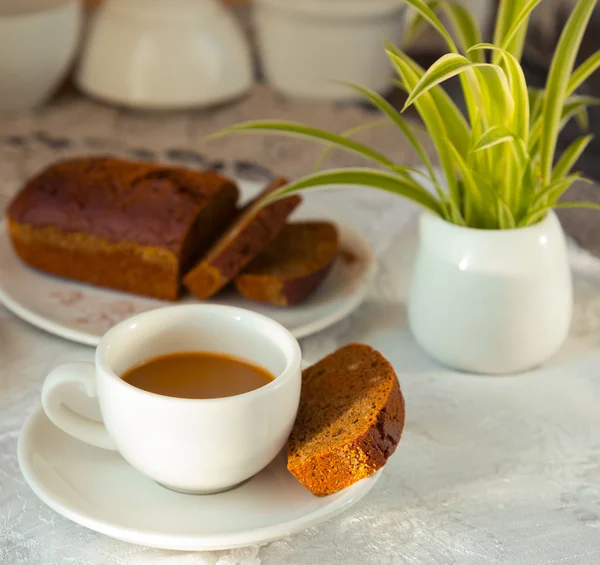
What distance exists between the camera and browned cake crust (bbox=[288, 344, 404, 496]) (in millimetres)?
615

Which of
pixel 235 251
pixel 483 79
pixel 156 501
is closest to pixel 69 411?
pixel 156 501

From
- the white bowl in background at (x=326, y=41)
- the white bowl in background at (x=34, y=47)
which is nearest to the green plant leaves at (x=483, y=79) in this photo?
the white bowl in background at (x=326, y=41)

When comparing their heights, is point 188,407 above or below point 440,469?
above

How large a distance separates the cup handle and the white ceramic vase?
0.34 m

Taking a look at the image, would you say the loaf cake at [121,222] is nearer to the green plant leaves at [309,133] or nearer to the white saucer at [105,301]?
the white saucer at [105,301]

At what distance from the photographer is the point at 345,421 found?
65 centimetres

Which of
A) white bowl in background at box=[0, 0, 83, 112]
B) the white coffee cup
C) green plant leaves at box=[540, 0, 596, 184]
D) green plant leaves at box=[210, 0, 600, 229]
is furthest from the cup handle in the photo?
white bowl in background at box=[0, 0, 83, 112]

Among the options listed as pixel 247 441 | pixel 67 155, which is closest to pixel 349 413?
pixel 247 441

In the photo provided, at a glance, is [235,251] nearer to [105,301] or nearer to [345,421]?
[105,301]

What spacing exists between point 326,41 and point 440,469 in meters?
1.08

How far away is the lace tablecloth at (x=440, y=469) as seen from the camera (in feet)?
2.04

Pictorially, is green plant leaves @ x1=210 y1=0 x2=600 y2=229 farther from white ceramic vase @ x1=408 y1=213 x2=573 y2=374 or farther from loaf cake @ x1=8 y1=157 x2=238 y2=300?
loaf cake @ x1=8 y1=157 x2=238 y2=300

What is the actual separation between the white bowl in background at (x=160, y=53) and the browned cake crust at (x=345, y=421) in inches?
37.5

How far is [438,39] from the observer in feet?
6.60
